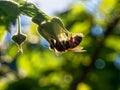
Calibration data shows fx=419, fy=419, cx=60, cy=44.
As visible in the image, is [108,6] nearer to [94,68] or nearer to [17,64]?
[94,68]

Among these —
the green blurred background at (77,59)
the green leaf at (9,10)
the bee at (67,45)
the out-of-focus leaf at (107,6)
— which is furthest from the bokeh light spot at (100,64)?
the green leaf at (9,10)

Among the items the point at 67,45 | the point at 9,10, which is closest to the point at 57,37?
the point at 67,45

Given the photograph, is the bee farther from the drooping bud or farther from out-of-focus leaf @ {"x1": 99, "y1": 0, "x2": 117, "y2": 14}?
out-of-focus leaf @ {"x1": 99, "y1": 0, "x2": 117, "y2": 14}

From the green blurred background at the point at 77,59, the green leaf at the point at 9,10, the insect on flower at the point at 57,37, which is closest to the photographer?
the green leaf at the point at 9,10

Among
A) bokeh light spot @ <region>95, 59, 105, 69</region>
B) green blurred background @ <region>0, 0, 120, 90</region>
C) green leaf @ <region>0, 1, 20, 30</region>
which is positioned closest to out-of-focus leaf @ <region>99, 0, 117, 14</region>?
green blurred background @ <region>0, 0, 120, 90</region>

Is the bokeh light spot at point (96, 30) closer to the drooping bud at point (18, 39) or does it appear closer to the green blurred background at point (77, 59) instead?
the green blurred background at point (77, 59)

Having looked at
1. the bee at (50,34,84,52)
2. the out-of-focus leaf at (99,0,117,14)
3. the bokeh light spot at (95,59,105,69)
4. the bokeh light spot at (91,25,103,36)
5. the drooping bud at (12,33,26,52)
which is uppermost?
the bee at (50,34,84,52)
